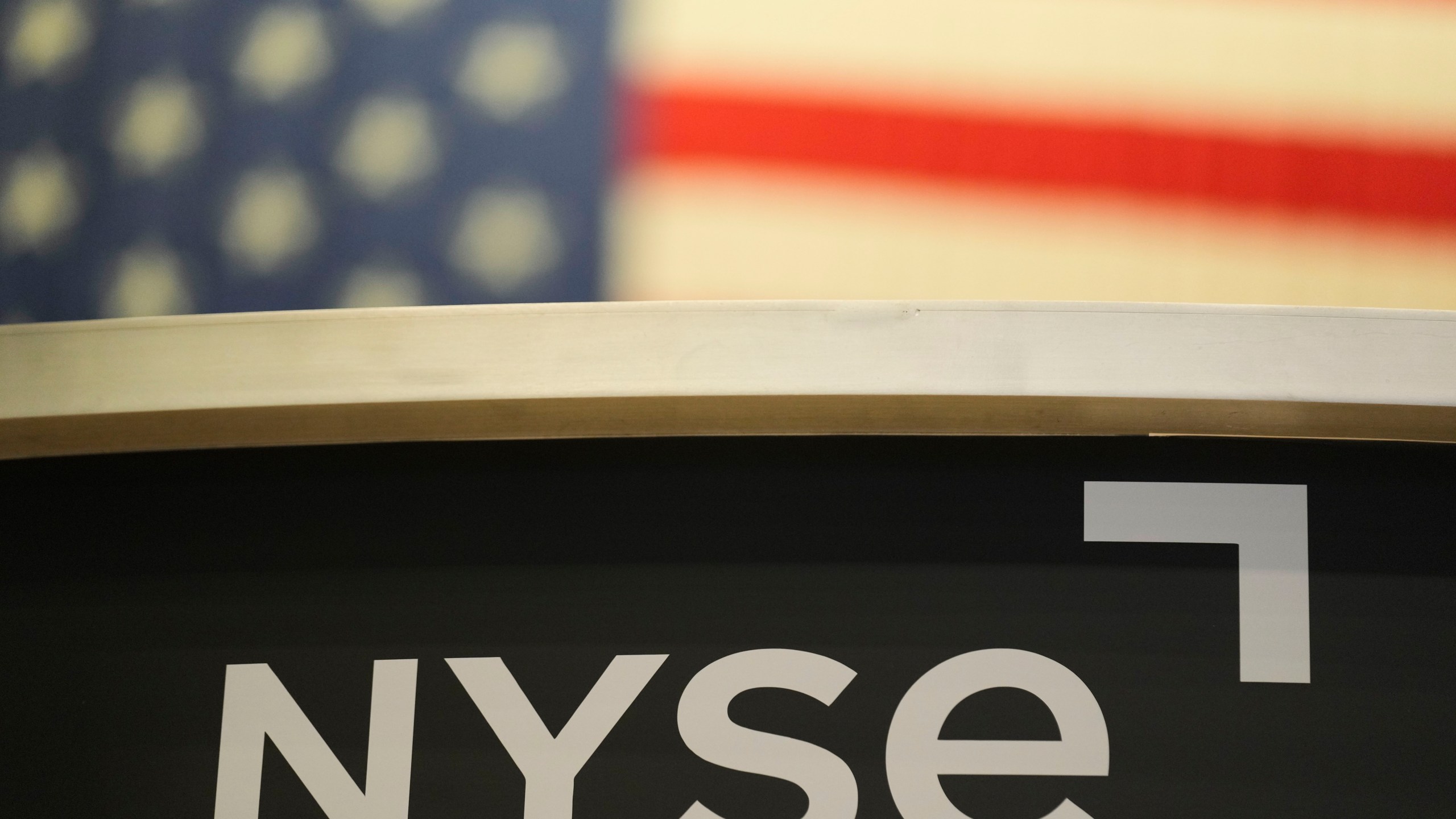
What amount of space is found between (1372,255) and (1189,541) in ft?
2.06

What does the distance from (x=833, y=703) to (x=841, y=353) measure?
Result: 0.61 m

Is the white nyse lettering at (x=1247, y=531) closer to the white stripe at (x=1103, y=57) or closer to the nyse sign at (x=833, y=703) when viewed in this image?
the nyse sign at (x=833, y=703)

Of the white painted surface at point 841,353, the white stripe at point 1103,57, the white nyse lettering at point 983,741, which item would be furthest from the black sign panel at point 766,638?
the white stripe at point 1103,57

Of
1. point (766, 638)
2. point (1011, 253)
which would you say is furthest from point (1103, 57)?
point (766, 638)

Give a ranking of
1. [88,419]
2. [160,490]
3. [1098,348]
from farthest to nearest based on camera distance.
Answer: [160,490]
[88,419]
[1098,348]

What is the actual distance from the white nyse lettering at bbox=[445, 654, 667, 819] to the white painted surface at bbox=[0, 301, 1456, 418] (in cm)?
50

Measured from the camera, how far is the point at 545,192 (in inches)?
91.0

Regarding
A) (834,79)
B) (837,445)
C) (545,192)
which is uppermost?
Result: (834,79)

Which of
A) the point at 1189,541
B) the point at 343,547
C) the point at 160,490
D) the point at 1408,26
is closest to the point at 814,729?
the point at 1189,541

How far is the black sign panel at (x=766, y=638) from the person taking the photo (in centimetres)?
212

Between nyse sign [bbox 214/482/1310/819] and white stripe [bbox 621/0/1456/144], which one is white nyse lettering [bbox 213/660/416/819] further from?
white stripe [bbox 621/0/1456/144]

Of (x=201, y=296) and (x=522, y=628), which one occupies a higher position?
(x=201, y=296)

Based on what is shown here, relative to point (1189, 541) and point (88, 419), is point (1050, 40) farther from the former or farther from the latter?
point (88, 419)

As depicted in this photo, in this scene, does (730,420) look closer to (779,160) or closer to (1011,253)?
(779,160)
